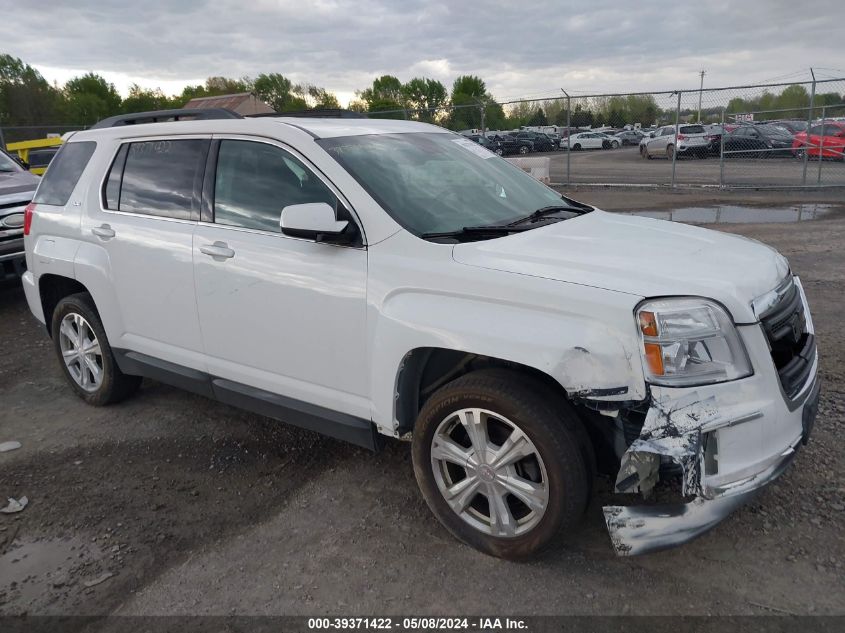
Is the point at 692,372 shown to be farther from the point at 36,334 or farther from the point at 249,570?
the point at 36,334

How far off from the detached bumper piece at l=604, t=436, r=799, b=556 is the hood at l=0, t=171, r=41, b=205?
299 inches

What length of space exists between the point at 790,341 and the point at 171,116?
12.9 ft

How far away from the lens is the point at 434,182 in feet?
11.7

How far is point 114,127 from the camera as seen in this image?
4.56 metres

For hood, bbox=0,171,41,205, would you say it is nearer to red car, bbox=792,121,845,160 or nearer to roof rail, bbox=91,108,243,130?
roof rail, bbox=91,108,243,130

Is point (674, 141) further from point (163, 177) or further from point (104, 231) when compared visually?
point (104, 231)

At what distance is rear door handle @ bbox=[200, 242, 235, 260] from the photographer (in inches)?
141

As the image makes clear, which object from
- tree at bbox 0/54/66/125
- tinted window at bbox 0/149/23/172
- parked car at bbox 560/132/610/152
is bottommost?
parked car at bbox 560/132/610/152

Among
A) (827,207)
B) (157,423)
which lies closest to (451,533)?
(157,423)

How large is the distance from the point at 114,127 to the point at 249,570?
311 centimetres

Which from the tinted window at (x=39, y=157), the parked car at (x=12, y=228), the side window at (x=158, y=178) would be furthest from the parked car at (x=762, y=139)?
the side window at (x=158, y=178)

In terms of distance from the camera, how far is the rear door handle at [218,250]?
3.59 m

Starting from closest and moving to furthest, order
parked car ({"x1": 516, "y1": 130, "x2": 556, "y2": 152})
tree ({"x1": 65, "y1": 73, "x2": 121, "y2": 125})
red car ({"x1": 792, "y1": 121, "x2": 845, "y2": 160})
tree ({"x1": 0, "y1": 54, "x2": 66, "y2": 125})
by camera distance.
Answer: red car ({"x1": 792, "y1": 121, "x2": 845, "y2": 160}) → parked car ({"x1": 516, "y1": 130, "x2": 556, "y2": 152}) → tree ({"x1": 0, "y1": 54, "x2": 66, "y2": 125}) → tree ({"x1": 65, "y1": 73, "x2": 121, "y2": 125})

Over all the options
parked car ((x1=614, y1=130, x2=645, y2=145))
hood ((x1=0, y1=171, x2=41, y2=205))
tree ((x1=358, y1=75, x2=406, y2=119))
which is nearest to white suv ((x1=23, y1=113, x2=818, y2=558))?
hood ((x1=0, y1=171, x2=41, y2=205))
